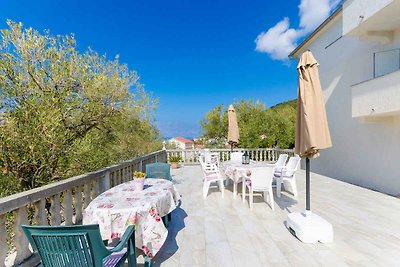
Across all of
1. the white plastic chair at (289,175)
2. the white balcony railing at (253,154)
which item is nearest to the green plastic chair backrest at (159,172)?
the white plastic chair at (289,175)

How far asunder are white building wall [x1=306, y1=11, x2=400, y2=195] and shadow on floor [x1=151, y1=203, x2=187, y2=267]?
555cm

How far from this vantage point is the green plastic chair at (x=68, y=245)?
5.25 ft

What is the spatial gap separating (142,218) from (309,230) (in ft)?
7.40

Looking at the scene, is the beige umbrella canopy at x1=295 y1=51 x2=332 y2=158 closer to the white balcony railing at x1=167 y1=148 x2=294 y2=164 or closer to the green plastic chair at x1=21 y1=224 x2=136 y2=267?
the green plastic chair at x1=21 y1=224 x2=136 y2=267

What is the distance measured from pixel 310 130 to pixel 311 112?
27cm

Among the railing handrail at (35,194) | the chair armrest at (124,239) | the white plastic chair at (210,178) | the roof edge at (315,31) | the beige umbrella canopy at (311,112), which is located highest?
the roof edge at (315,31)

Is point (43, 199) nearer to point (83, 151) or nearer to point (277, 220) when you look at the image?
point (83, 151)

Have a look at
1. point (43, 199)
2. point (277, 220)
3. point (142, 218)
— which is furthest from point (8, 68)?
point (277, 220)

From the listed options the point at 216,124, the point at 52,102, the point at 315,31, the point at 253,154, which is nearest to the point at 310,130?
the point at 52,102

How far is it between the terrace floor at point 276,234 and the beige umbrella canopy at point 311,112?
1.30m

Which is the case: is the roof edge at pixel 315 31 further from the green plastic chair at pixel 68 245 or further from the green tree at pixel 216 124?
the green plastic chair at pixel 68 245

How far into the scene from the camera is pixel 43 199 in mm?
2502

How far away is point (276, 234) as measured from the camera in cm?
342

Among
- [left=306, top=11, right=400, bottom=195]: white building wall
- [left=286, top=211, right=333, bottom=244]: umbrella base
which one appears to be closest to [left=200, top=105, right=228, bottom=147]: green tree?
[left=306, top=11, right=400, bottom=195]: white building wall
